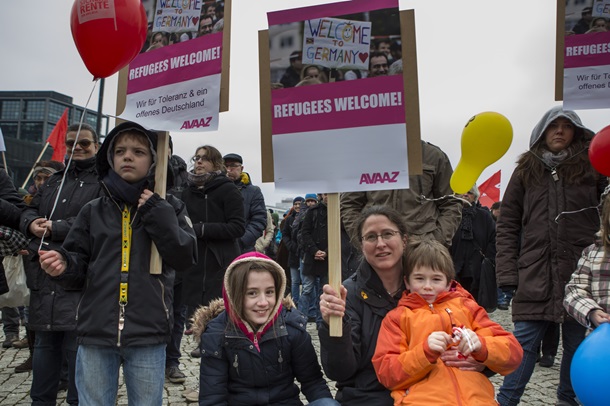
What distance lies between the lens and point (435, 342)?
7.57 ft

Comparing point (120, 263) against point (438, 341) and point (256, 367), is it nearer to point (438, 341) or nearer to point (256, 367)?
point (256, 367)

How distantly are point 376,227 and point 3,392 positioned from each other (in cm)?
366

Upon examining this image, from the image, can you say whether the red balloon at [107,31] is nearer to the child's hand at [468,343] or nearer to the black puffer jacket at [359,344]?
the black puffer jacket at [359,344]

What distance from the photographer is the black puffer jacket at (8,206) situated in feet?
12.4

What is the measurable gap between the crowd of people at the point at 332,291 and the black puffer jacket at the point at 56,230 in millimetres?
15

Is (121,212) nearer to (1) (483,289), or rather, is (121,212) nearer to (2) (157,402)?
(2) (157,402)

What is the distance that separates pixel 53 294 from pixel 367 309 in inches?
89.3

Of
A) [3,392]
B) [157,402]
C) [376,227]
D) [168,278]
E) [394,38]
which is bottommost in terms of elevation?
[3,392]

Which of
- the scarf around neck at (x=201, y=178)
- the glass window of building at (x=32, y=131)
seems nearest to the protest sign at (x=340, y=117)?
the scarf around neck at (x=201, y=178)

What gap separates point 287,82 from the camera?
2.65 m

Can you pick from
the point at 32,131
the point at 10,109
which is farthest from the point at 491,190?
the point at 10,109

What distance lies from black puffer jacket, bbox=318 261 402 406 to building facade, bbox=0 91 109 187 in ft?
141

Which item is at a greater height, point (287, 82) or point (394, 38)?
point (394, 38)

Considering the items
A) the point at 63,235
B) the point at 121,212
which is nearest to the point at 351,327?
the point at 121,212
